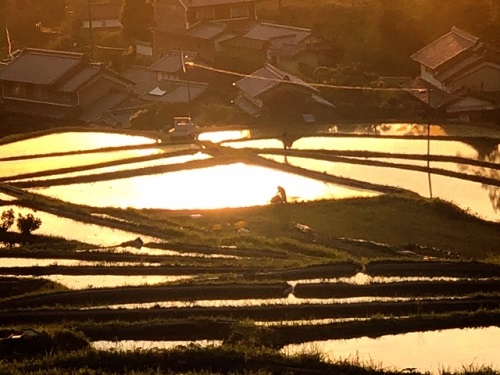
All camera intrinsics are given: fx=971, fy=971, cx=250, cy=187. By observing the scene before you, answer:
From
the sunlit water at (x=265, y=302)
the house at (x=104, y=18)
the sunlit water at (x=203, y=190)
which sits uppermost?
the house at (x=104, y=18)

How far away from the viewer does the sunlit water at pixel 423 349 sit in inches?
435

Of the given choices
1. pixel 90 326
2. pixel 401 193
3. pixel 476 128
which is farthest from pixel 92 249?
pixel 476 128

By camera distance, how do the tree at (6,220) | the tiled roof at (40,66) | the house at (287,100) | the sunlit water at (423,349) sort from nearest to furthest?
the sunlit water at (423,349), the tree at (6,220), the house at (287,100), the tiled roof at (40,66)

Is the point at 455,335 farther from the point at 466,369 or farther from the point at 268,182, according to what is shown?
the point at 268,182

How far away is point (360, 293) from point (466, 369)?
3290 mm

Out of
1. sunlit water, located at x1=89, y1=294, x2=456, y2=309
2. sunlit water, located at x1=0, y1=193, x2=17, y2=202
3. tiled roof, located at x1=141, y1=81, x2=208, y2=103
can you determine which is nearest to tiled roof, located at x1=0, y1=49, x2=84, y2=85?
tiled roof, located at x1=141, y1=81, x2=208, y2=103

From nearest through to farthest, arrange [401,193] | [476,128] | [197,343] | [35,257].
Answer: [197,343]
[35,257]
[401,193]
[476,128]

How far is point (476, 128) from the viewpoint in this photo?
81.5ft

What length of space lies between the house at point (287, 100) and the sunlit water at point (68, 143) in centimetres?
380

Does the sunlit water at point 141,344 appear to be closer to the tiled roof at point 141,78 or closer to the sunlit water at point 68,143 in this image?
the sunlit water at point 68,143

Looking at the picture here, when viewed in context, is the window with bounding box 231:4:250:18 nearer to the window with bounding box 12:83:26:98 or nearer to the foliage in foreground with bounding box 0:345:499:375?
→ the window with bounding box 12:83:26:98

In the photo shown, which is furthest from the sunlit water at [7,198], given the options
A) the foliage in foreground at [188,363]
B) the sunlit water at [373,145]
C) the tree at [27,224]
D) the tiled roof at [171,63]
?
the tiled roof at [171,63]

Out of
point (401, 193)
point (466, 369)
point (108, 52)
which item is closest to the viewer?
point (466, 369)

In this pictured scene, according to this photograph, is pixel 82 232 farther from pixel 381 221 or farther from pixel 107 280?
pixel 381 221
